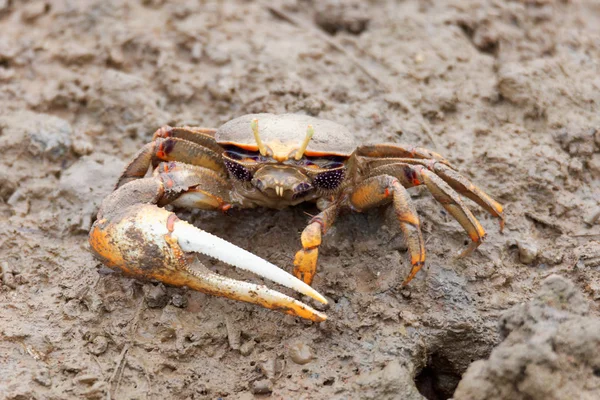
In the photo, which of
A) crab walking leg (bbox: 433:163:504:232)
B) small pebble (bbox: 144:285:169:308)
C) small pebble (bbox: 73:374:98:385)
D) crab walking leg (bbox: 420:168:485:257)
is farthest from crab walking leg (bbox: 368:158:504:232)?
small pebble (bbox: 73:374:98:385)

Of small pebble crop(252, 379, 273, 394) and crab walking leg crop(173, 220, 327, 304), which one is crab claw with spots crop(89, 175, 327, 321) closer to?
crab walking leg crop(173, 220, 327, 304)

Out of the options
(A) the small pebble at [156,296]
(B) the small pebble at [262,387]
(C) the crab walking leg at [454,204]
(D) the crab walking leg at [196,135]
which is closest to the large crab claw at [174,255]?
(A) the small pebble at [156,296]

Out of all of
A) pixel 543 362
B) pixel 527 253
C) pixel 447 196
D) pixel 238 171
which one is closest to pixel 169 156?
pixel 238 171

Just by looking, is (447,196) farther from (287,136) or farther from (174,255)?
(174,255)

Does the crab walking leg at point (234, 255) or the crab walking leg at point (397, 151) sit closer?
the crab walking leg at point (234, 255)

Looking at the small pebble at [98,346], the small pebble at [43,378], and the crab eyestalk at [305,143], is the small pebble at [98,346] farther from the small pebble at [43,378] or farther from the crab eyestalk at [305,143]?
the crab eyestalk at [305,143]

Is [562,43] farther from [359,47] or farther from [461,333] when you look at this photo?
[461,333]
